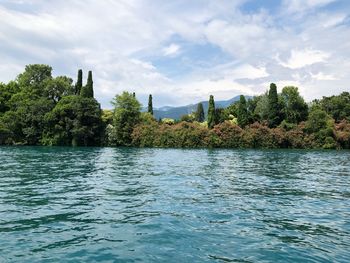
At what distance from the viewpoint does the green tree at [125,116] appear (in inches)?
3105

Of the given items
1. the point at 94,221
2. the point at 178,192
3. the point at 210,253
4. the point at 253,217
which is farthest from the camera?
the point at 178,192

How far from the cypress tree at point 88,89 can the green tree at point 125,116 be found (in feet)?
22.6

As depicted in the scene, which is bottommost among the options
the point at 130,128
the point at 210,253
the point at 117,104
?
the point at 210,253

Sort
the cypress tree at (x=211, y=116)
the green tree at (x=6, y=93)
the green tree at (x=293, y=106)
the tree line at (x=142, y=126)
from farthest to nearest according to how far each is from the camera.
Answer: the green tree at (x=6, y=93) < the green tree at (x=293, y=106) < the cypress tree at (x=211, y=116) < the tree line at (x=142, y=126)

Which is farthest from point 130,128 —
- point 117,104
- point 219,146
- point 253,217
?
point 253,217

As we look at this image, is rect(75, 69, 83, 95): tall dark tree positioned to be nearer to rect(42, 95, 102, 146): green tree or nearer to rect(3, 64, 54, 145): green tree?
rect(3, 64, 54, 145): green tree

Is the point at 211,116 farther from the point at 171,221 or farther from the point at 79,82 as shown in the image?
the point at 171,221

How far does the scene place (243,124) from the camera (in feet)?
264

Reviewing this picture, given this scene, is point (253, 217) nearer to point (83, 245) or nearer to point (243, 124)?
point (83, 245)

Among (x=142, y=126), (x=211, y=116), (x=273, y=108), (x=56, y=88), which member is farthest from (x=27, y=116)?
(x=273, y=108)

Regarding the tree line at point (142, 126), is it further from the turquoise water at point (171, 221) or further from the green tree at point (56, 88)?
the turquoise water at point (171, 221)

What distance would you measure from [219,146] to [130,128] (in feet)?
65.0

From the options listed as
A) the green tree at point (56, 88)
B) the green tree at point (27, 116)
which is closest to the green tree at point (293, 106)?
the green tree at point (56, 88)

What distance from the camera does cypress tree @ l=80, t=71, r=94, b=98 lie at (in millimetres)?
81750
